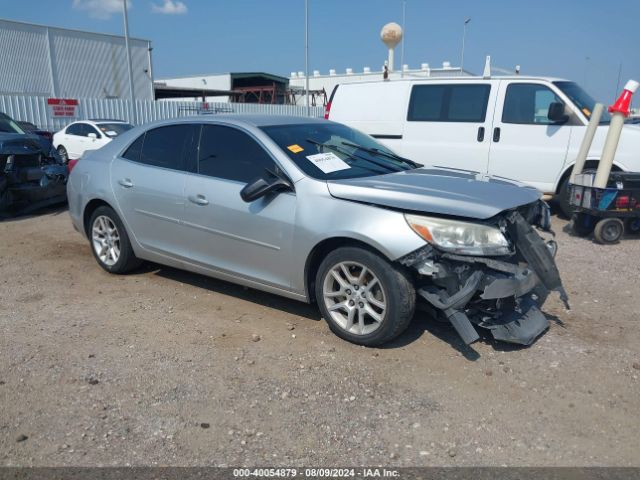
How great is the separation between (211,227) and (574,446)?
301cm

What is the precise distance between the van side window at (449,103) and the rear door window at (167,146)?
482 centimetres

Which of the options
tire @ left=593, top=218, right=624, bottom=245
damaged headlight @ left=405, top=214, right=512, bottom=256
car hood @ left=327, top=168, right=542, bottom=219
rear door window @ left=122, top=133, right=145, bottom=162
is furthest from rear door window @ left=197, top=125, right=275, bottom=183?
tire @ left=593, top=218, right=624, bottom=245

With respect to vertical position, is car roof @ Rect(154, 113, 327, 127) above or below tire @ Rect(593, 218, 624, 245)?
above

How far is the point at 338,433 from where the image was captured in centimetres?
287

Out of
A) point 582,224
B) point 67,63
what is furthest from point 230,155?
point 67,63

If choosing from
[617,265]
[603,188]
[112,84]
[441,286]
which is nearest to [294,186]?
[441,286]

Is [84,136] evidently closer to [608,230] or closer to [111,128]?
[111,128]

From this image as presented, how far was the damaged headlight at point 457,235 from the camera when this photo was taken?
3461 millimetres

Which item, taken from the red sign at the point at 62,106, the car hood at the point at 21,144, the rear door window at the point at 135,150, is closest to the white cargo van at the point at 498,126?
the rear door window at the point at 135,150

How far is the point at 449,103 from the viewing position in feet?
27.6

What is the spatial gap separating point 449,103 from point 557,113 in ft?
5.27

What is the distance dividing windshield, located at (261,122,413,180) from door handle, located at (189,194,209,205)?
0.76 meters

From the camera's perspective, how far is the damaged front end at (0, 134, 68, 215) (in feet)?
26.6

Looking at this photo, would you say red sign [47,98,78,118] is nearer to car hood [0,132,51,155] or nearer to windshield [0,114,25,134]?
windshield [0,114,25,134]
